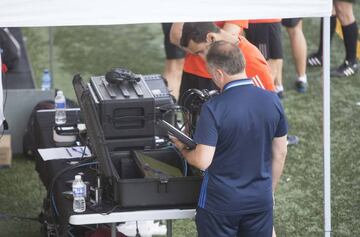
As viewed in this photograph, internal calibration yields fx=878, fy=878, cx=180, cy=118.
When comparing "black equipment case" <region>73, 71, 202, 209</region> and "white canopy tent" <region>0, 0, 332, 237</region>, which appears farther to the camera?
"black equipment case" <region>73, 71, 202, 209</region>

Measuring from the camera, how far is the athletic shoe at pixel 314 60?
29.5 feet

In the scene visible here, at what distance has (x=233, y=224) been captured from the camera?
4.34 m

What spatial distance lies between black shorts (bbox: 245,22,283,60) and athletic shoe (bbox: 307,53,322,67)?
55.9 inches

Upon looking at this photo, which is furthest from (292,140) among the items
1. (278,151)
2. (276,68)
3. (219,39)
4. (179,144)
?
(179,144)

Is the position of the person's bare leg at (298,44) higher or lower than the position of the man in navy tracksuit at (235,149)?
lower

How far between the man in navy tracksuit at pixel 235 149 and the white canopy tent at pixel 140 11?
20cm

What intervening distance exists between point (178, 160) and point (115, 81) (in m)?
0.66

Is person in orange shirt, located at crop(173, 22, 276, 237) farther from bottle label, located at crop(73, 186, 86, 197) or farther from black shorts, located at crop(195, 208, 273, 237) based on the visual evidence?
bottle label, located at crop(73, 186, 86, 197)

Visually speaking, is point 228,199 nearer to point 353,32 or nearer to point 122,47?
point 353,32

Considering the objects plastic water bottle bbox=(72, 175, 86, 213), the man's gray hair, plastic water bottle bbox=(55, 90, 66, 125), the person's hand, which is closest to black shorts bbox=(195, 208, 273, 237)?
the person's hand

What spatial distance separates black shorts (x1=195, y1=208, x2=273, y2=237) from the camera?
4.31 metres

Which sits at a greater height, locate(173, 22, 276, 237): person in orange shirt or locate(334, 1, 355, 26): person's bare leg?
locate(173, 22, 276, 237): person in orange shirt

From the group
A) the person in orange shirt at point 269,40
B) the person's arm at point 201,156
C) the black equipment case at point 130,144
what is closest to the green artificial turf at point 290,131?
the person in orange shirt at point 269,40

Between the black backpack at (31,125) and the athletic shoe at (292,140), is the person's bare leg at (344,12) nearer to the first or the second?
the athletic shoe at (292,140)
